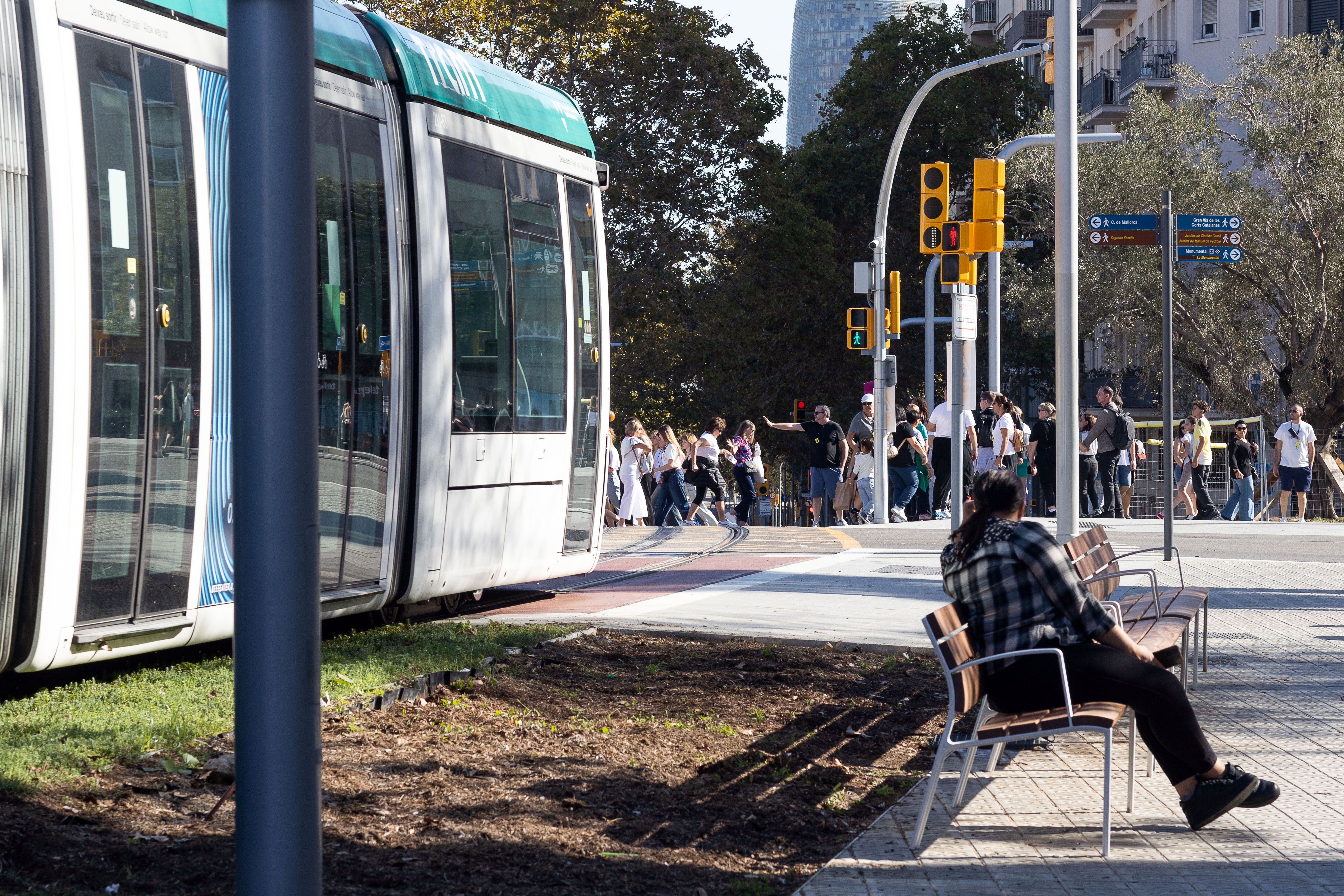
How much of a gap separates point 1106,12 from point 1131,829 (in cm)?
5611

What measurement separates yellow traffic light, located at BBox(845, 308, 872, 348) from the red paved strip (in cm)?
869

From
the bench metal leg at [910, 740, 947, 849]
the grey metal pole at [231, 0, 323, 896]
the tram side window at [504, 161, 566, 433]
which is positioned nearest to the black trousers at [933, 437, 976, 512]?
the tram side window at [504, 161, 566, 433]

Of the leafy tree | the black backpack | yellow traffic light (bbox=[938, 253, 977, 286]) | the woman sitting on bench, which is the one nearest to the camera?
the woman sitting on bench

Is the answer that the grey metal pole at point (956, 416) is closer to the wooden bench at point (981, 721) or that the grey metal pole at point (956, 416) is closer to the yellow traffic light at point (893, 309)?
the yellow traffic light at point (893, 309)

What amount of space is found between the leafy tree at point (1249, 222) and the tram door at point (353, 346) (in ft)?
95.7

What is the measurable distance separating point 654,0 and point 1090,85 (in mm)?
30282

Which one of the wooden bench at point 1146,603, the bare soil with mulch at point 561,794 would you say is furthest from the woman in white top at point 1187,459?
the bare soil with mulch at point 561,794

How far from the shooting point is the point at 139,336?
6.84 metres

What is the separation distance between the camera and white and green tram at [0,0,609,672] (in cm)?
633

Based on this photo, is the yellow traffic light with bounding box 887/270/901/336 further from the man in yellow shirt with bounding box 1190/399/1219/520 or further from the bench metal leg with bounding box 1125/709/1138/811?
the bench metal leg with bounding box 1125/709/1138/811

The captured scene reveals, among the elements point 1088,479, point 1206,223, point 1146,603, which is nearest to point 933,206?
point 1206,223

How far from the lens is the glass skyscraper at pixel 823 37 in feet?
534

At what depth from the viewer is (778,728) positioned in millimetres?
7156

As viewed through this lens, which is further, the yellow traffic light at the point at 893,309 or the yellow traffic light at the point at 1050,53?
the yellow traffic light at the point at 893,309
